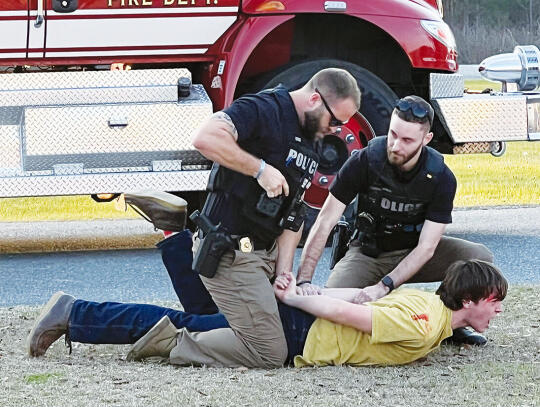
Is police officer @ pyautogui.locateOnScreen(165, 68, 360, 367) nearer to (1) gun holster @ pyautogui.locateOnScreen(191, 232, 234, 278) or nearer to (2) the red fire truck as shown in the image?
(1) gun holster @ pyautogui.locateOnScreen(191, 232, 234, 278)

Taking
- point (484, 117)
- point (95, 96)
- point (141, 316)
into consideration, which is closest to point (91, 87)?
point (95, 96)

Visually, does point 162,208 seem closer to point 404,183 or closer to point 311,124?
point 311,124

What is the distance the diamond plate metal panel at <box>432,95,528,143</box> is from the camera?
26.7 ft

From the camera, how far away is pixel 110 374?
187 inches

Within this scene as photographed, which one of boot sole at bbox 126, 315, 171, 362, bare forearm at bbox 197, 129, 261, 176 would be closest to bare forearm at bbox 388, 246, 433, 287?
bare forearm at bbox 197, 129, 261, 176

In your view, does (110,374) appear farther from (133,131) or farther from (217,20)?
(217,20)

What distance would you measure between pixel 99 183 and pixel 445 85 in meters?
2.34

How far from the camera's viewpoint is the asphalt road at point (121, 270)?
6765 millimetres

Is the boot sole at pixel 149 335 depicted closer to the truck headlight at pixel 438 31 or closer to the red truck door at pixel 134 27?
the red truck door at pixel 134 27

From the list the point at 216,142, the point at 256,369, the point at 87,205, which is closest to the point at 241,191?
the point at 216,142

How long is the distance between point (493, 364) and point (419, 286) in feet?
6.06

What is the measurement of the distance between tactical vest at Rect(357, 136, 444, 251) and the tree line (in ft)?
95.7

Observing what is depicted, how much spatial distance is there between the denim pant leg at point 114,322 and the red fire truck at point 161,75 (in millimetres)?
2456

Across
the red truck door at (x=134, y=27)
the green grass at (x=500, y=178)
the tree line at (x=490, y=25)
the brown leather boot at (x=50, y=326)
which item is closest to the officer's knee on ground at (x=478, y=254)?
the brown leather boot at (x=50, y=326)
